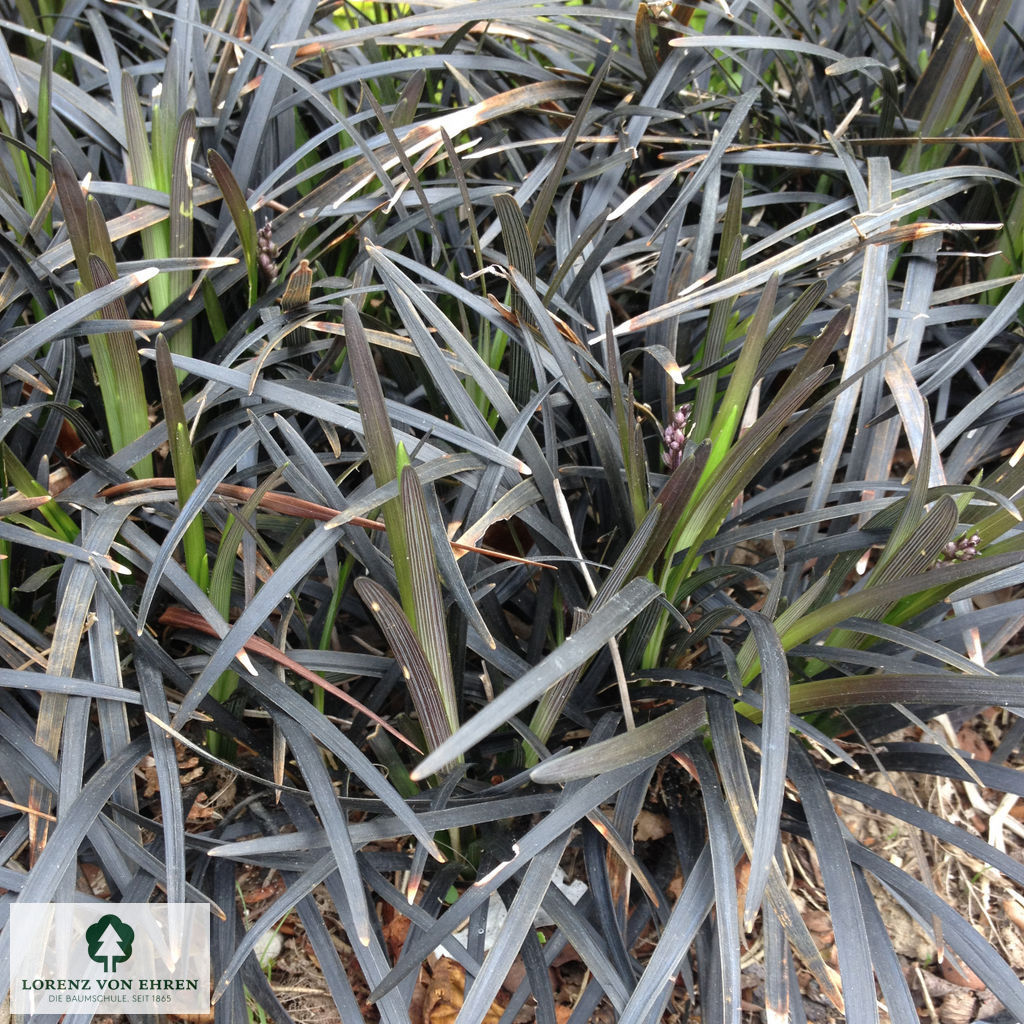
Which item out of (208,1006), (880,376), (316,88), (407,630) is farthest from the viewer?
(316,88)

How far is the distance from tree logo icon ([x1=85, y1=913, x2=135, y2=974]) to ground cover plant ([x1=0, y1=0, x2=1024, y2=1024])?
41 mm

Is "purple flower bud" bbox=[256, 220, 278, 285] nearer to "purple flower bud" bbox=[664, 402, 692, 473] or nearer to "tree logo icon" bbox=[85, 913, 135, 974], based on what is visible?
"purple flower bud" bbox=[664, 402, 692, 473]

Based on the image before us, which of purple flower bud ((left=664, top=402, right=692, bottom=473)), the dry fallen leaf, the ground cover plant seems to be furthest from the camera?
the dry fallen leaf

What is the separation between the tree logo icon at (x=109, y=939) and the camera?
38.7 inches

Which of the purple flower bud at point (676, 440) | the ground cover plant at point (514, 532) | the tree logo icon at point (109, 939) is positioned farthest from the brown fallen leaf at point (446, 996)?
the purple flower bud at point (676, 440)

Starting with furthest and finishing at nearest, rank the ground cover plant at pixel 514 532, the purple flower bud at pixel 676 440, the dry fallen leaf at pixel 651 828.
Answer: the dry fallen leaf at pixel 651 828, the purple flower bud at pixel 676 440, the ground cover plant at pixel 514 532

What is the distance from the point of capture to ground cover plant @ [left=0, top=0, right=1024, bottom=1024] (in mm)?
927

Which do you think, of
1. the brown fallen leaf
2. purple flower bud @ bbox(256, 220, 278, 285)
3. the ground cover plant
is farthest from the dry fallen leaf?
purple flower bud @ bbox(256, 220, 278, 285)

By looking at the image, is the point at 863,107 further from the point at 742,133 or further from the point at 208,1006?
the point at 208,1006

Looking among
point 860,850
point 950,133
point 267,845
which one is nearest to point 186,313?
point 267,845

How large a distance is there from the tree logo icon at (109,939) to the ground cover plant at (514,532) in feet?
0.13

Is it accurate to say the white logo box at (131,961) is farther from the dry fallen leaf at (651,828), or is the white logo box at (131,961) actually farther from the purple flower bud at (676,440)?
the purple flower bud at (676,440)

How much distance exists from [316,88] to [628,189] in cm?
58

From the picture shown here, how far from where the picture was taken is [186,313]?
127 centimetres
